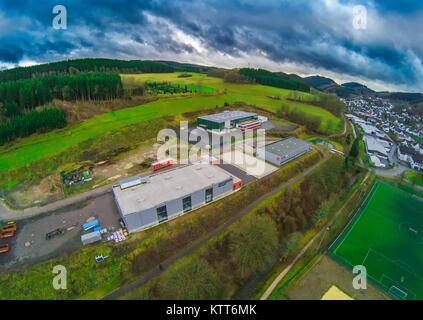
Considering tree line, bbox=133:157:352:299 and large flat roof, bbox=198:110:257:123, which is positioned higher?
large flat roof, bbox=198:110:257:123

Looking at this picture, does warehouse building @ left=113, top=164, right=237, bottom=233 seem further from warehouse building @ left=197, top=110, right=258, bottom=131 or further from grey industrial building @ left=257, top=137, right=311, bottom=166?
warehouse building @ left=197, top=110, right=258, bottom=131

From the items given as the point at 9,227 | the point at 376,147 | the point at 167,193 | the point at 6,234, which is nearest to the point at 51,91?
the point at 9,227

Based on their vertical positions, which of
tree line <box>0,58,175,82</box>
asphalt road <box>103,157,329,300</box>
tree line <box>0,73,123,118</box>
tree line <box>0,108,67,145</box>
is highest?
tree line <box>0,58,175,82</box>

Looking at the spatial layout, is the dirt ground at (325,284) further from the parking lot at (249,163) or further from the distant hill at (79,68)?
the distant hill at (79,68)

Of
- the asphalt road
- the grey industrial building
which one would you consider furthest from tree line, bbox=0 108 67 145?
the grey industrial building

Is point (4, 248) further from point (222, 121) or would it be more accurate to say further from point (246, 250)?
point (222, 121)

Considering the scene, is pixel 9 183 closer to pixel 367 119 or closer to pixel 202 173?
pixel 202 173

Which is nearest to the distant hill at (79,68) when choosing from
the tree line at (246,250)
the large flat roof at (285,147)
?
the large flat roof at (285,147)
